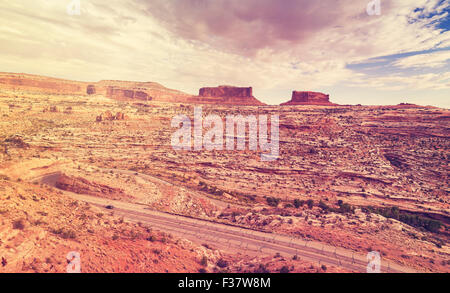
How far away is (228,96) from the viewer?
13188cm

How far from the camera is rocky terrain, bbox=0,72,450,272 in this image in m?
11.8

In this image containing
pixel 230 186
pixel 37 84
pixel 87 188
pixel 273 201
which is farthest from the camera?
pixel 37 84

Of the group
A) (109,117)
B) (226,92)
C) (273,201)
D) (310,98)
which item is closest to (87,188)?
(273,201)

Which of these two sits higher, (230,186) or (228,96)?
(228,96)

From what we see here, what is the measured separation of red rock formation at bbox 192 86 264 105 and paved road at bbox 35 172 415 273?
100 m

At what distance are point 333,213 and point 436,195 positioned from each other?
55.2 feet

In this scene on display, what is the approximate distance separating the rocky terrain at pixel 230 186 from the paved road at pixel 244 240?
3.91ft

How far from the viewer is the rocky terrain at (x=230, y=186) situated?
11797 mm

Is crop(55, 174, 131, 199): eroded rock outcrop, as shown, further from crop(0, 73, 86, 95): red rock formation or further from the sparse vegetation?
crop(0, 73, 86, 95): red rock formation

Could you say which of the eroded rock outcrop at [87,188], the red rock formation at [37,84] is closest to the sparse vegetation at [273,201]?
the eroded rock outcrop at [87,188]

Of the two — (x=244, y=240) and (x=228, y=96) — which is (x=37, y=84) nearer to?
(x=228, y=96)

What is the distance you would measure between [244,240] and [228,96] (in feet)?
389

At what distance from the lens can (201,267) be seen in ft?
46.1

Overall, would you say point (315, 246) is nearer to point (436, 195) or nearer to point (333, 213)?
Answer: point (333, 213)
